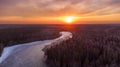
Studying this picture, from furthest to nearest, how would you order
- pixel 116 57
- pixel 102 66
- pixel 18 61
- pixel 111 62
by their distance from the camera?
pixel 18 61, pixel 116 57, pixel 111 62, pixel 102 66

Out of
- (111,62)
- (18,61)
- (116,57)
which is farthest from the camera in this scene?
(18,61)

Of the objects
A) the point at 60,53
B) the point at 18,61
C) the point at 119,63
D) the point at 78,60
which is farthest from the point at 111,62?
the point at 18,61

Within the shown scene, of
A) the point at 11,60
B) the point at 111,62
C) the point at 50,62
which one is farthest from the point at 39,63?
the point at 111,62

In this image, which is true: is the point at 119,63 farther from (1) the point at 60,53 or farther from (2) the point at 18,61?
(2) the point at 18,61

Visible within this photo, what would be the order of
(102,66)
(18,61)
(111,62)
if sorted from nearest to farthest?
(102,66), (111,62), (18,61)

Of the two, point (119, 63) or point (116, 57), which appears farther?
point (116, 57)

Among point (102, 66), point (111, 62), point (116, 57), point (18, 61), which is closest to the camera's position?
point (102, 66)

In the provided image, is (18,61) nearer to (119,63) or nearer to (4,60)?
(4,60)

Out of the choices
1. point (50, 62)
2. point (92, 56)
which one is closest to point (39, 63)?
point (50, 62)

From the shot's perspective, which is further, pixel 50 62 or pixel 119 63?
pixel 50 62
